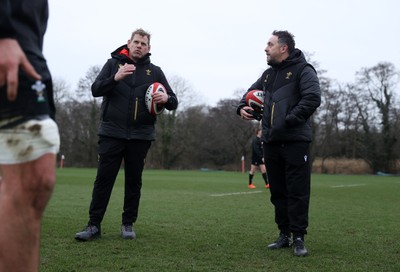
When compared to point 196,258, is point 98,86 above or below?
above

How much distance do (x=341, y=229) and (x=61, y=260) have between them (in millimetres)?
4104

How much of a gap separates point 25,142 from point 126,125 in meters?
3.63

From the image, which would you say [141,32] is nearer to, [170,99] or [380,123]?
[170,99]

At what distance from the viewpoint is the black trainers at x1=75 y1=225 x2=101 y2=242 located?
5285mm

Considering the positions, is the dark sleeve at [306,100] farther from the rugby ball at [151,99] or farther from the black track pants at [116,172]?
the black track pants at [116,172]

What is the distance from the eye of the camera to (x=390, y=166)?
5038 cm

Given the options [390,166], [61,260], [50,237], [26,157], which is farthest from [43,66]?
[390,166]

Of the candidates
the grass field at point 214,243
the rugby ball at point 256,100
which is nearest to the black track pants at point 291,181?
the grass field at point 214,243

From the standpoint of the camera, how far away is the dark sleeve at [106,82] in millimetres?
5473

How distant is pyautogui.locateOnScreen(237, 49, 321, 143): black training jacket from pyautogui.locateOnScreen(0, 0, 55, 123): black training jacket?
325 cm

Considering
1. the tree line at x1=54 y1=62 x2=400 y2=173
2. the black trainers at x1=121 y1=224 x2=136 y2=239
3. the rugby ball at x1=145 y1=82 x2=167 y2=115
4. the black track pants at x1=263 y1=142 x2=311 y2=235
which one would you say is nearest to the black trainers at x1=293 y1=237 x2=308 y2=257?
the black track pants at x1=263 y1=142 x2=311 y2=235

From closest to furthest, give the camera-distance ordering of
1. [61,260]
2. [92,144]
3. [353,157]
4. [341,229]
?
1. [61,260]
2. [341,229]
3. [353,157]
4. [92,144]

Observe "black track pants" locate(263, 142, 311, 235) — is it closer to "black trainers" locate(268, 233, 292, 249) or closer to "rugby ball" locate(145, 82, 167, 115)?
"black trainers" locate(268, 233, 292, 249)

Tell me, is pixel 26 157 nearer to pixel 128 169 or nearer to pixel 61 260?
pixel 61 260
